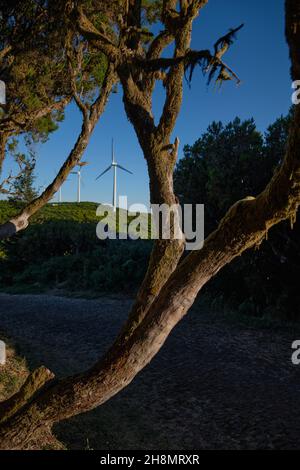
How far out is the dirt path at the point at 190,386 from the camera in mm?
6699

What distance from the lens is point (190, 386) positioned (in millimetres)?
8609

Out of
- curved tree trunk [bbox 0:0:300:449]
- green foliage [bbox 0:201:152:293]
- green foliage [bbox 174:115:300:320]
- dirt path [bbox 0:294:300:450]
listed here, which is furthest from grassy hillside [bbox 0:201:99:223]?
curved tree trunk [bbox 0:0:300:449]

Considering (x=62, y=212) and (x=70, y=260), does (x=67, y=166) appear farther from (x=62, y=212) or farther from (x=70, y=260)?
(x=62, y=212)

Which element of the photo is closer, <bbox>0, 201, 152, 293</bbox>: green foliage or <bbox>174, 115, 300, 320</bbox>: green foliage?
<bbox>174, 115, 300, 320</bbox>: green foliage

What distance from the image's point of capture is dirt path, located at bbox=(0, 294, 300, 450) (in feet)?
22.0

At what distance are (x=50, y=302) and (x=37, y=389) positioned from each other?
13.5 meters

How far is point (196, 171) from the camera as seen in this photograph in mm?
16328

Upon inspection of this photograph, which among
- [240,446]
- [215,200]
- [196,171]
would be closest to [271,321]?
[215,200]

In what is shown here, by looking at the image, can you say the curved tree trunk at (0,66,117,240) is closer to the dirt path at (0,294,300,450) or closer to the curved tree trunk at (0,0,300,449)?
the dirt path at (0,294,300,450)

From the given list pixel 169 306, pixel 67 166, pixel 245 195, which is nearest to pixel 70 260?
pixel 245 195

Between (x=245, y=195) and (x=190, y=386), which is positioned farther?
(x=245, y=195)
